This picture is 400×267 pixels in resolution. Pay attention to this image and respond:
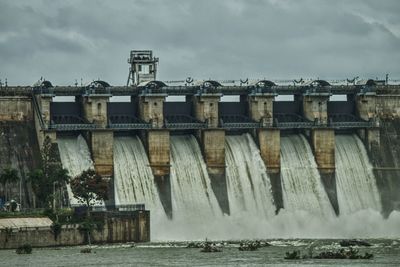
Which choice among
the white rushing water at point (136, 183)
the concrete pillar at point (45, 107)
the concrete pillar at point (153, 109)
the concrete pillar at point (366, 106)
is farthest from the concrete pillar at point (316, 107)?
the concrete pillar at point (45, 107)

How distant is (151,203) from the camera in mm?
159625

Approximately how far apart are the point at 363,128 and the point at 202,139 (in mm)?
20573

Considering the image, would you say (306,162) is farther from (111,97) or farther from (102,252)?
(102,252)

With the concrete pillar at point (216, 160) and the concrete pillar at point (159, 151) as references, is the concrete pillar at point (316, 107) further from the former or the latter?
the concrete pillar at point (159, 151)

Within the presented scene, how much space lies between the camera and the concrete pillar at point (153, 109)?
165 metres

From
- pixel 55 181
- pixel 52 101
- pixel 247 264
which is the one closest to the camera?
pixel 247 264

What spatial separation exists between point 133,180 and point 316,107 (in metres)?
25.4

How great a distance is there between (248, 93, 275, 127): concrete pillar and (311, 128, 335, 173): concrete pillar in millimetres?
5402

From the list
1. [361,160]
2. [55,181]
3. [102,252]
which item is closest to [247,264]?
[102,252]

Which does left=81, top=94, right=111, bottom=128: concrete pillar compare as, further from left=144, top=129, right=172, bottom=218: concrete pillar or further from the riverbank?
the riverbank

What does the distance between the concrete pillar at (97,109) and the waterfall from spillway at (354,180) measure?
2738cm

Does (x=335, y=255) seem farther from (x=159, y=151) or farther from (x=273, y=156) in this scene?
(x=273, y=156)

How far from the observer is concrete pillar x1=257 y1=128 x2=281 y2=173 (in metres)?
169

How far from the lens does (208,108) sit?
168500mm
